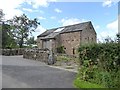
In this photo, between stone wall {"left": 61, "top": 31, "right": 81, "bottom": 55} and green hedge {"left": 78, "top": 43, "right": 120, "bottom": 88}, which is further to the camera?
stone wall {"left": 61, "top": 31, "right": 81, "bottom": 55}

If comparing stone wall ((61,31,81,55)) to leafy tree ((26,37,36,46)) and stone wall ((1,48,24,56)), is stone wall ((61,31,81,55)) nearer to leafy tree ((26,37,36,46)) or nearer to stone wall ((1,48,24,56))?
stone wall ((1,48,24,56))

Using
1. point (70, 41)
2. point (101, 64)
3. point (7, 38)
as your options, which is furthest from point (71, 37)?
point (101, 64)

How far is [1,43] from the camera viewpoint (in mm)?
52125

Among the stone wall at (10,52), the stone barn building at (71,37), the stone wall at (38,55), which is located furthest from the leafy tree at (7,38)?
the stone wall at (38,55)

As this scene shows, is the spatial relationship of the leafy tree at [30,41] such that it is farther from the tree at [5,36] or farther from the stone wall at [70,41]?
the stone wall at [70,41]

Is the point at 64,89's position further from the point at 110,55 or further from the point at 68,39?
the point at 68,39

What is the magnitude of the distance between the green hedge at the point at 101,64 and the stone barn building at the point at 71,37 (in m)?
29.4

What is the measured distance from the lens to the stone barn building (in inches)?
1902

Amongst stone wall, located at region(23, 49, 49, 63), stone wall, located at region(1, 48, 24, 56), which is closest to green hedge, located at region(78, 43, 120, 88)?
stone wall, located at region(23, 49, 49, 63)

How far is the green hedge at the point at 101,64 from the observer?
45.1 feet

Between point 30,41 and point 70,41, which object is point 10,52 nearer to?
point 70,41

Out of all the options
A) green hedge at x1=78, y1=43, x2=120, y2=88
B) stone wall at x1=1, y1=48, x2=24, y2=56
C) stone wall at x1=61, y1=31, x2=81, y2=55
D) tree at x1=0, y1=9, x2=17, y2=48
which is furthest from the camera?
tree at x1=0, y1=9, x2=17, y2=48

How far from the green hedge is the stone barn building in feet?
96.5

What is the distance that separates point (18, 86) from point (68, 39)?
125 feet
